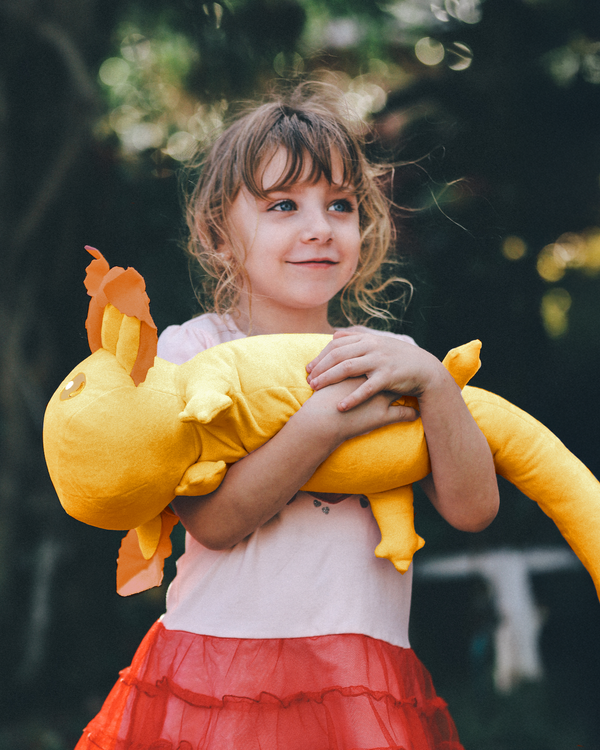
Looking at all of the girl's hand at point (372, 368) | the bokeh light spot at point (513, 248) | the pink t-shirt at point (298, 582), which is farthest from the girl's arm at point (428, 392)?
the bokeh light spot at point (513, 248)

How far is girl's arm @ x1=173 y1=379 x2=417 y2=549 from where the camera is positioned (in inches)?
24.0

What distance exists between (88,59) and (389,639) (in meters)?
1.40

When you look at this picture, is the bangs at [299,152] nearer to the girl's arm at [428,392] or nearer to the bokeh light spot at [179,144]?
the girl's arm at [428,392]

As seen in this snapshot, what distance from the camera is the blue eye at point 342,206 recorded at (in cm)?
81

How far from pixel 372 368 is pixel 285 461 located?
124 millimetres

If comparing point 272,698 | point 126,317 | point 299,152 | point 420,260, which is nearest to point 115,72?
point 420,260

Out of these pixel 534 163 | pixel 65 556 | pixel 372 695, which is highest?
pixel 534 163

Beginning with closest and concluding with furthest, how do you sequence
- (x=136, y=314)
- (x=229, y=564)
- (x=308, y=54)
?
(x=136, y=314), (x=229, y=564), (x=308, y=54)

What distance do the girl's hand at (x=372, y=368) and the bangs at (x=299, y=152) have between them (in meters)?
0.23

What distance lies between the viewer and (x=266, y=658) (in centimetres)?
68

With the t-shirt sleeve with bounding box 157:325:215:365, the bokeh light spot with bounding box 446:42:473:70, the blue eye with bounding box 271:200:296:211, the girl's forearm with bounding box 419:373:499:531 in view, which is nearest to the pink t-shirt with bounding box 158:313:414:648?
the girl's forearm with bounding box 419:373:499:531

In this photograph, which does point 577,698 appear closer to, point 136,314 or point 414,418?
point 414,418

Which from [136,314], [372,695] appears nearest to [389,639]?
[372,695]

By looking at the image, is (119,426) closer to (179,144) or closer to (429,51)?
(179,144)
